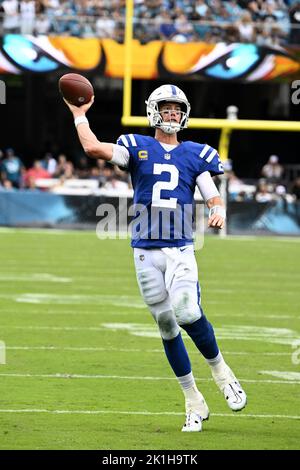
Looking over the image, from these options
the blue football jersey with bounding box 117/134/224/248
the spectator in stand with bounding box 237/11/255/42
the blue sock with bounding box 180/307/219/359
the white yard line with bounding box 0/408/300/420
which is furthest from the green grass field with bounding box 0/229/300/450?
the spectator in stand with bounding box 237/11/255/42

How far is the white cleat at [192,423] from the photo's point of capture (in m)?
5.53

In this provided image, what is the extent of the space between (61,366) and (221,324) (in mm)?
2413

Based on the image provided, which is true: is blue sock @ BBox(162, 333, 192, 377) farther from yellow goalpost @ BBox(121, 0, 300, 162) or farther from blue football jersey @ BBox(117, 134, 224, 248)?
yellow goalpost @ BBox(121, 0, 300, 162)

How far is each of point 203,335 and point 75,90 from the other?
1.38m

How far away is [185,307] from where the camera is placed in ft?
18.1

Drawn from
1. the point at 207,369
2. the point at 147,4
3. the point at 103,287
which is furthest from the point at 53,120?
the point at 207,369

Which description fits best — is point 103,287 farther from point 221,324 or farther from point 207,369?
point 207,369

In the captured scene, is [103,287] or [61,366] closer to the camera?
[61,366]

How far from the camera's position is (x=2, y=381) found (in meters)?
6.69

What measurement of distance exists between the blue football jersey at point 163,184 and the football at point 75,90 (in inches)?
11.1

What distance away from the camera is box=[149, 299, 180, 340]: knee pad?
18.6 feet

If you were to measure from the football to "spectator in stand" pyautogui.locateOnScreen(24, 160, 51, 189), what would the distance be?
631 inches

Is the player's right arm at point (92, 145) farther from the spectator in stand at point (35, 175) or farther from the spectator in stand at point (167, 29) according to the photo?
the spectator in stand at point (167, 29)

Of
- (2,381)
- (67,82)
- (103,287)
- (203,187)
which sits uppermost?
(67,82)
